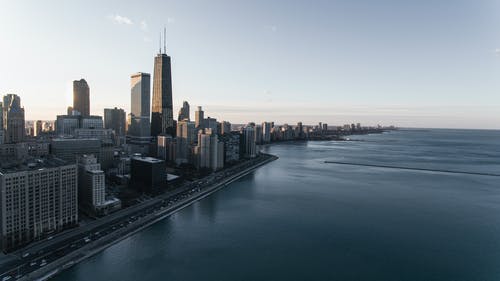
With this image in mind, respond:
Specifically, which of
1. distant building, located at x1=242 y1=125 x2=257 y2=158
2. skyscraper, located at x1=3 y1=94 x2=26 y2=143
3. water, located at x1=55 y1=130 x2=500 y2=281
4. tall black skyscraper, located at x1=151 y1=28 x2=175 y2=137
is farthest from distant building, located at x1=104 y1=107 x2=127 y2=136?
water, located at x1=55 y1=130 x2=500 y2=281

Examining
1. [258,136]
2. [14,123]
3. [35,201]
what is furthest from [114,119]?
[35,201]

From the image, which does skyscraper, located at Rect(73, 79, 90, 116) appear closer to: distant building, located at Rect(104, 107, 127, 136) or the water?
distant building, located at Rect(104, 107, 127, 136)

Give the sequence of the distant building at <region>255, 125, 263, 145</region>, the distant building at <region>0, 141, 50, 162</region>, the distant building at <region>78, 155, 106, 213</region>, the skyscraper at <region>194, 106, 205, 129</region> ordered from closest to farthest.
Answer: the distant building at <region>78, 155, 106, 213</region> < the distant building at <region>0, 141, 50, 162</region> < the skyscraper at <region>194, 106, 205, 129</region> < the distant building at <region>255, 125, 263, 145</region>

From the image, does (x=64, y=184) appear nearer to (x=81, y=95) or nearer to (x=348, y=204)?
(x=348, y=204)

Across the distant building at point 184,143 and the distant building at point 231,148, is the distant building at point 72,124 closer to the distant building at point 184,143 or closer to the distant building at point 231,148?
the distant building at point 184,143

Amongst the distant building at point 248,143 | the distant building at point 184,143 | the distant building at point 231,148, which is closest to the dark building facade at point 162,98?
the distant building at point 248,143

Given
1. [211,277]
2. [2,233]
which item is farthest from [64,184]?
[211,277]
